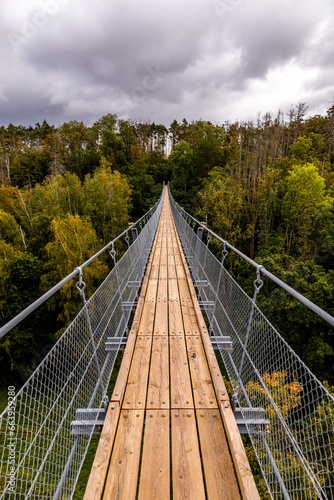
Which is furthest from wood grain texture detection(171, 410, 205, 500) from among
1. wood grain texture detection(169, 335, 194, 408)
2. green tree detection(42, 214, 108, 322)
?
green tree detection(42, 214, 108, 322)

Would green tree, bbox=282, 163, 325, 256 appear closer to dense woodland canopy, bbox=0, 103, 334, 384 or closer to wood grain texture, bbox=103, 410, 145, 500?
dense woodland canopy, bbox=0, 103, 334, 384

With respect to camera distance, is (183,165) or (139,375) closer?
(139,375)

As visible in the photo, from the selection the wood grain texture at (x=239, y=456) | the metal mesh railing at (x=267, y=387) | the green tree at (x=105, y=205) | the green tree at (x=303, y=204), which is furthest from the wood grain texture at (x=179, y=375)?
the green tree at (x=105, y=205)

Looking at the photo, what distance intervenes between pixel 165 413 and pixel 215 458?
0.55 meters

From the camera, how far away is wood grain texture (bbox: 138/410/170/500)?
1805 millimetres

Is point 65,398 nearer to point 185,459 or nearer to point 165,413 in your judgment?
point 165,413

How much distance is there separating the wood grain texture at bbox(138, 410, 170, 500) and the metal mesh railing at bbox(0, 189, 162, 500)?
0.48m

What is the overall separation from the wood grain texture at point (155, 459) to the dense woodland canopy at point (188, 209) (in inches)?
511

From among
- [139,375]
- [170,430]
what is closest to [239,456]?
[170,430]

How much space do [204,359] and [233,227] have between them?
2488 cm

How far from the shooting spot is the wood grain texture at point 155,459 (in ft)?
5.92

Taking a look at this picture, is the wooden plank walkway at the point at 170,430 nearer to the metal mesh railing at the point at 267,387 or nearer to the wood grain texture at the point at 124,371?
the wood grain texture at the point at 124,371

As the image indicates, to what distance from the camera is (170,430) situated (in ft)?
7.29

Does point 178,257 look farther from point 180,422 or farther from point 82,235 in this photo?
point 82,235
